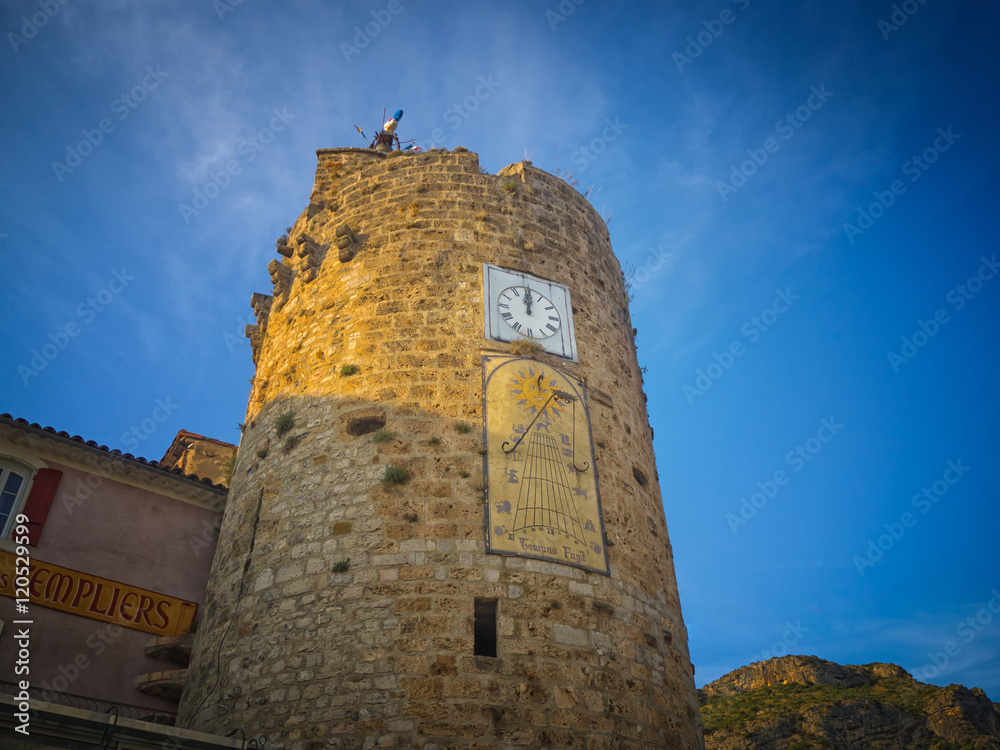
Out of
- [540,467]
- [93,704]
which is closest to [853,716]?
[540,467]

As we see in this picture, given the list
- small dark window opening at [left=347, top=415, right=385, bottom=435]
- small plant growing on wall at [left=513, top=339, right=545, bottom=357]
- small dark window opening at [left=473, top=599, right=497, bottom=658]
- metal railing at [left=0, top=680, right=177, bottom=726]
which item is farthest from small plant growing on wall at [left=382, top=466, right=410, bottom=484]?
metal railing at [left=0, top=680, right=177, bottom=726]

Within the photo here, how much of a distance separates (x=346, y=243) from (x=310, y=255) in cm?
92

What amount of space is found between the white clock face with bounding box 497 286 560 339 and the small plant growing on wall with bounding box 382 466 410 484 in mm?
2494

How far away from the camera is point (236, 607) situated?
7980mm

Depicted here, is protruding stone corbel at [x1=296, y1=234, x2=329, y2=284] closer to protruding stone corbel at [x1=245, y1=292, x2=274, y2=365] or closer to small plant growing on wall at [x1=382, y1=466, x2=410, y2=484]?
protruding stone corbel at [x1=245, y1=292, x2=274, y2=365]

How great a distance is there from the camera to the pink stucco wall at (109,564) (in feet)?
29.3

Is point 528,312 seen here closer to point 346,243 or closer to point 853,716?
point 346,243

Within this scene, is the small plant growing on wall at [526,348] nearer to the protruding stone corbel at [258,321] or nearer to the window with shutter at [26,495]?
the protruding stone corbel at [258,321]

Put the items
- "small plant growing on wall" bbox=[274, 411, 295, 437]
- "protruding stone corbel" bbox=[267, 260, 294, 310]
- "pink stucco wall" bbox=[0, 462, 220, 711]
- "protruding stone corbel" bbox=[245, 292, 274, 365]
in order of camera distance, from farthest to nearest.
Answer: "protruding stone corbel" bbox=[245, 292, 274, 365] < "protruding stone corbel" bbox=[267, 260, 294, 310] < "small plant growing on wall" bbox=[274, 411, 295, 437] < "pink stucco wall" bbox=[0, 462, 220, 711]

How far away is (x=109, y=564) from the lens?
9.90 meters

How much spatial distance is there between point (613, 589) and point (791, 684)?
66.0ft

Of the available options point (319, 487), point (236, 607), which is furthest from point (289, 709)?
point (319, 487)

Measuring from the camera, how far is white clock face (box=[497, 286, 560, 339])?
31.0 ft

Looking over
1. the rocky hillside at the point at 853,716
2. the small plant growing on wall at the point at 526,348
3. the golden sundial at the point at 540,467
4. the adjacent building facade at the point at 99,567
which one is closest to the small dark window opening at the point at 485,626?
the golden sundial at the point at 540,467
